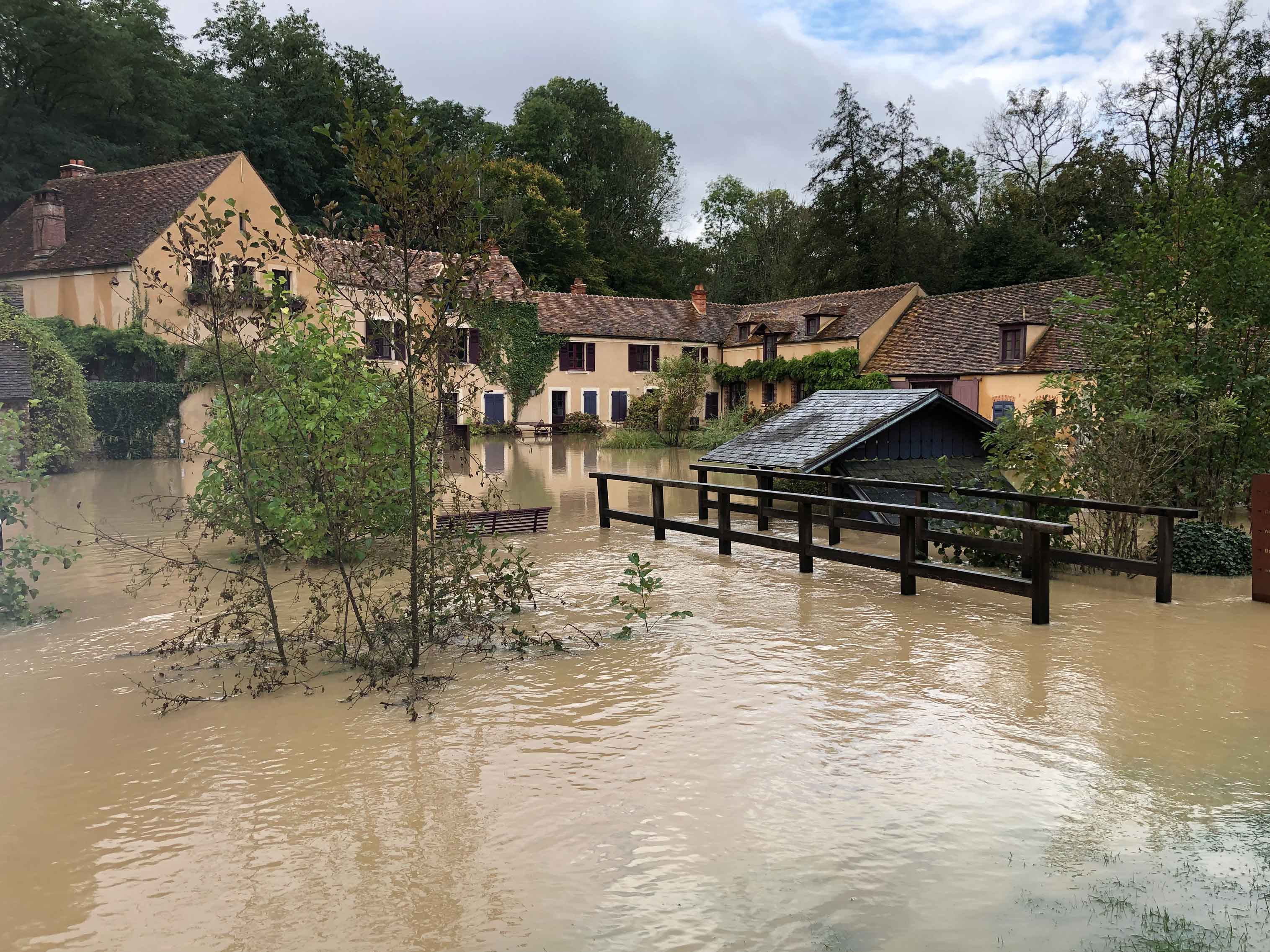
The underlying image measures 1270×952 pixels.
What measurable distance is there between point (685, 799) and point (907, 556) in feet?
20.9

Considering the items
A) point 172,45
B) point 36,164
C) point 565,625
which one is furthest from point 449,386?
point 172,45

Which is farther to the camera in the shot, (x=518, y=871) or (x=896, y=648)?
(x=896, y=648)

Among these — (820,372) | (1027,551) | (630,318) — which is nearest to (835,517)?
(1027,551)

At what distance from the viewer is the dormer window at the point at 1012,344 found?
107 ft

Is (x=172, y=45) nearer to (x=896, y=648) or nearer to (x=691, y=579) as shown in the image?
(x=691, y=579)

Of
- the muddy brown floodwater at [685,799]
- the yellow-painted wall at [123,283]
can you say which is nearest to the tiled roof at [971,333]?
the yellow-painted wall at [123,283]

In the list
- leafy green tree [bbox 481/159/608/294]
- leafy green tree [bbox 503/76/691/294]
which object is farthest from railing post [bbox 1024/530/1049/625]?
leafy green tree [bbox 503/76/691/294]

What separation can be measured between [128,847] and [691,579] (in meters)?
Result: 8.36

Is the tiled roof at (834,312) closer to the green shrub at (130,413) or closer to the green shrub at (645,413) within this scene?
the green shrub at (645,413)

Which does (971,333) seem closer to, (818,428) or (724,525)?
(818,428)

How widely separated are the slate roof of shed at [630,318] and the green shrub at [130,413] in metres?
17.7

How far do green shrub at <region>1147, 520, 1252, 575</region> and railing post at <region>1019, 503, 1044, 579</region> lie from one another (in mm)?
1637

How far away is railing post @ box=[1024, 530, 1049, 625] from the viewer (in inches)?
394

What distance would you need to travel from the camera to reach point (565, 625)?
10.7 meters
